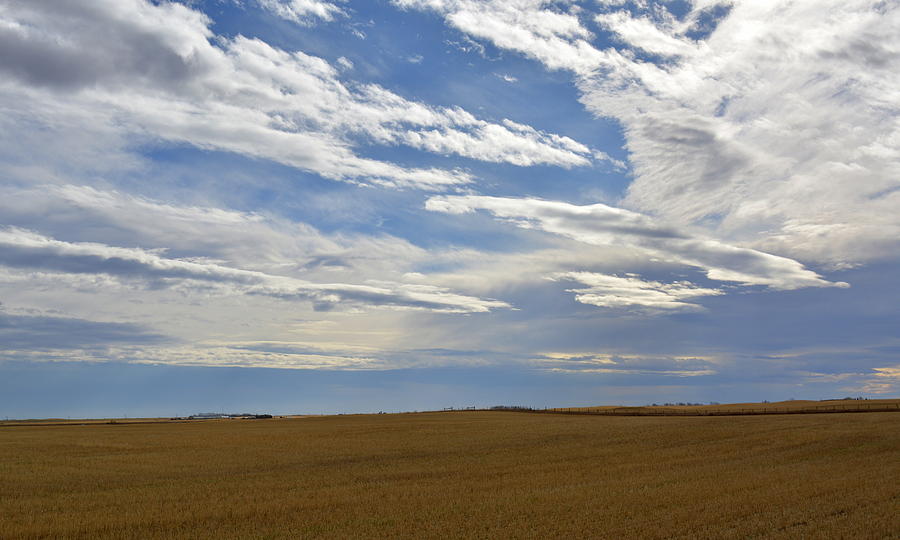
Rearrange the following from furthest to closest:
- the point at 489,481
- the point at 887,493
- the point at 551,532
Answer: the point at 489,481 → the point at 887,493 → the point at 551,532

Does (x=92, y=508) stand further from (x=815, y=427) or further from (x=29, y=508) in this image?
(x=815, y=427)

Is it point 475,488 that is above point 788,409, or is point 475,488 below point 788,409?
below

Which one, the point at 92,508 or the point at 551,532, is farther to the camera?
the point at 92,508

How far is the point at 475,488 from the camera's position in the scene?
30.5 m

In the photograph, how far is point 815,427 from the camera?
6056 cm

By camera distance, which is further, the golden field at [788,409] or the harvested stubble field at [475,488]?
the golden field at [788,409]

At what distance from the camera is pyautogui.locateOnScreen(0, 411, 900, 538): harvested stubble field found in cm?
2155

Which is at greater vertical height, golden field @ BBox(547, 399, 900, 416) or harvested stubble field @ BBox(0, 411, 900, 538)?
golden field @ BBox(547, 399, 900, 416)

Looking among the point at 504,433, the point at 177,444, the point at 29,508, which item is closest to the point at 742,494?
the point at 29,508

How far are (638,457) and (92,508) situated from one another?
29895 millimetres

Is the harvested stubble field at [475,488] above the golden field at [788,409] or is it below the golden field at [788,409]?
below

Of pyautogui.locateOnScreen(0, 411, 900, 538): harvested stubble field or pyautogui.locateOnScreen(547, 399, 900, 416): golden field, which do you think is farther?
pyautogui.locateOnScreen(547, 399, 900, 416): golden field

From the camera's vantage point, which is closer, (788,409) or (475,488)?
(475,488)

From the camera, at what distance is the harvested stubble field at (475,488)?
21547 millimetres
